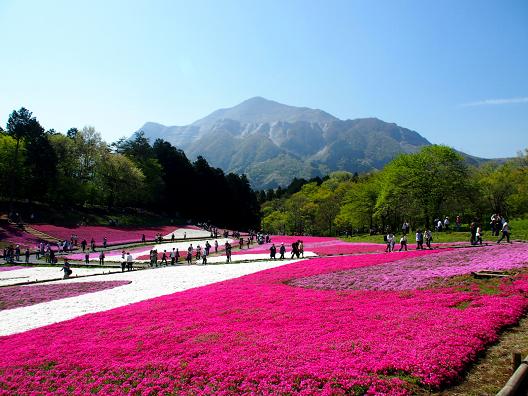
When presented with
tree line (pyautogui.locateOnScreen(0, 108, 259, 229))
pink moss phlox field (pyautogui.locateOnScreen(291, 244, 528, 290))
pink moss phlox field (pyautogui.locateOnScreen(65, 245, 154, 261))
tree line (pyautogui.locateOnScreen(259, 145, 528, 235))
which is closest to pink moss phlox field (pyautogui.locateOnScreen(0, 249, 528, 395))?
pink moss phlox field (pyautogui.locateOnScreen(291, 244, 528, 290))

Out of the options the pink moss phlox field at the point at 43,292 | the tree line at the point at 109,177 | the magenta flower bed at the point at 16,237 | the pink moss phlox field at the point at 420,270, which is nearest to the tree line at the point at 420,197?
the tree line at the point at 109,177

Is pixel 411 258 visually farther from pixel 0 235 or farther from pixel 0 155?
pixel 0 155

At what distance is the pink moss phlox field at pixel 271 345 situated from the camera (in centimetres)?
1089

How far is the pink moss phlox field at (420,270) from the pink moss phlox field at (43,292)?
1552 cm

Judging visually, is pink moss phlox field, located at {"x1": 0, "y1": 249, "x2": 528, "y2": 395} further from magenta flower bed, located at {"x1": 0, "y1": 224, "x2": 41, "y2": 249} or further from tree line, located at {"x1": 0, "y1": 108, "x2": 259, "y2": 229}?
tree line, located at {"x1": 0, "y1": 108, "x2": 259, "y2": 229}

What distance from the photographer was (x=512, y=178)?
87.8 meters

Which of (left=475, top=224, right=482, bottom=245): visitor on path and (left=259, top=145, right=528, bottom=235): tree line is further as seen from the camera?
(left=259, top=145, right=528, bottom=235): tree line

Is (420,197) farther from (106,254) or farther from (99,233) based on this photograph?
(99,233)

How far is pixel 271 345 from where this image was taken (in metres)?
13.7

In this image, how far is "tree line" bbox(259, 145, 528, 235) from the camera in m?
64.3

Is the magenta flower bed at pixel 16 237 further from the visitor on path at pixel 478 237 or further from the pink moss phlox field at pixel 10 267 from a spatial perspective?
the visitor on path at pixel 478 237

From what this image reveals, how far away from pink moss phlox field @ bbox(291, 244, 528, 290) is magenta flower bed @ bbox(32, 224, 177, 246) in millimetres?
47328

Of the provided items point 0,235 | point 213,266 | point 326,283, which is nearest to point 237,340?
point 326,283

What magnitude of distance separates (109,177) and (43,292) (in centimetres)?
6909
